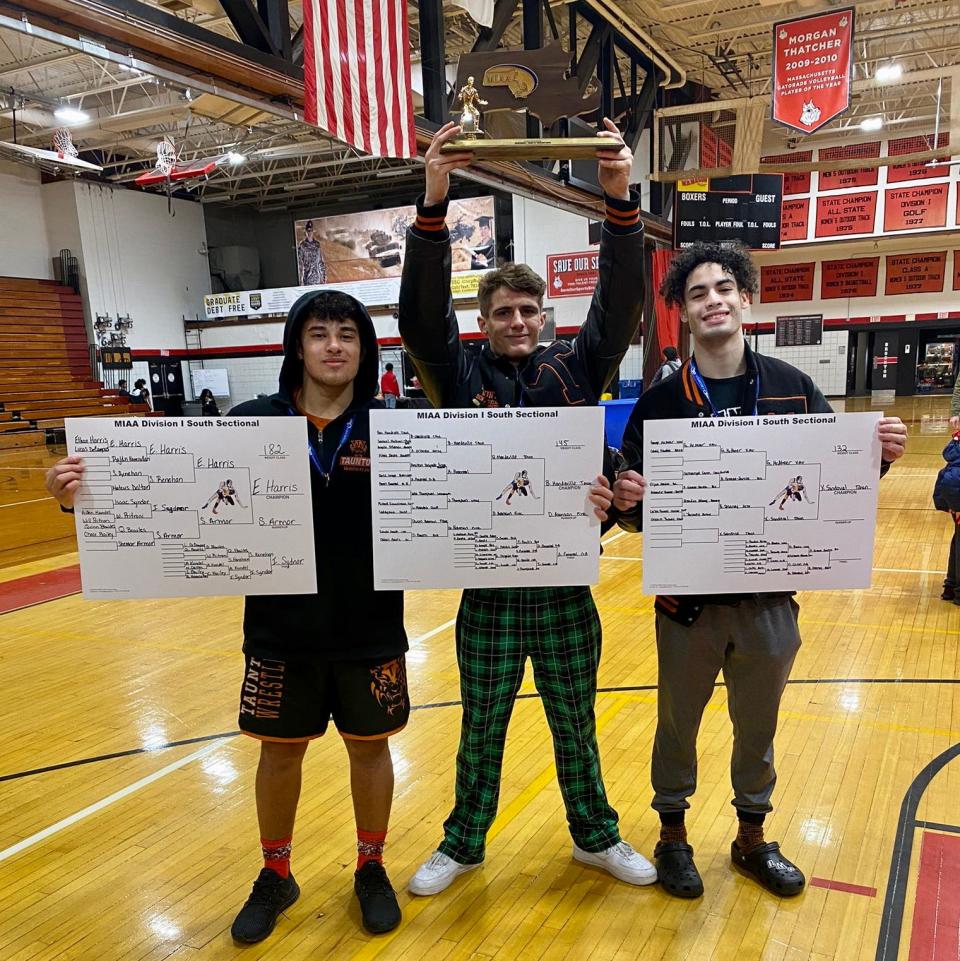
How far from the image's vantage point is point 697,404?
196cm

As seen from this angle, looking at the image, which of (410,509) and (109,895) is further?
(109,895)

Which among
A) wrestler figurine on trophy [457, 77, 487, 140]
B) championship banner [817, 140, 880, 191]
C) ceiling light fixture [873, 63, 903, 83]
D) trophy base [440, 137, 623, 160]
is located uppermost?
championship banner [817, 140, 880, 191]

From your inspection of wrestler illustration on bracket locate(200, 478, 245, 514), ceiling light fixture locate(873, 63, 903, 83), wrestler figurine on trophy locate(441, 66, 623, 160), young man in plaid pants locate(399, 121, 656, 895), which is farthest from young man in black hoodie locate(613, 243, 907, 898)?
ceiling light fixture locate(873, 63, 903, 83)

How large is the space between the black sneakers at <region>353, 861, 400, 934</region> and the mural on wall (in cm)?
1611

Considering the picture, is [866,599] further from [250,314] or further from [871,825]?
[250,314]

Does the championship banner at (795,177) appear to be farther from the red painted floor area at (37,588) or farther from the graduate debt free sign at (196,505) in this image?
the graduate debt free sign at (196,505)

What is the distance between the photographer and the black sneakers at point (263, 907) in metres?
1.96

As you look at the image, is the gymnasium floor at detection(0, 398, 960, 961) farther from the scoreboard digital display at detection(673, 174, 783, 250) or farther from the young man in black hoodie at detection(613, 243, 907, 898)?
the scoreboard digital display at detection(673, 174, 783, 250)

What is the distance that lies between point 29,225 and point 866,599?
2004 centimetres

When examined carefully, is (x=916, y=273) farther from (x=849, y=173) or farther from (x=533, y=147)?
(x=533, y=147)

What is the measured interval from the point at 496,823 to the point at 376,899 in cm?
59

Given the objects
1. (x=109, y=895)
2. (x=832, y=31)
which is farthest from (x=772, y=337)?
(x=109, y=895)

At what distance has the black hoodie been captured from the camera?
1882 millimetres

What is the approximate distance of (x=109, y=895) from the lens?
2.20 metres
